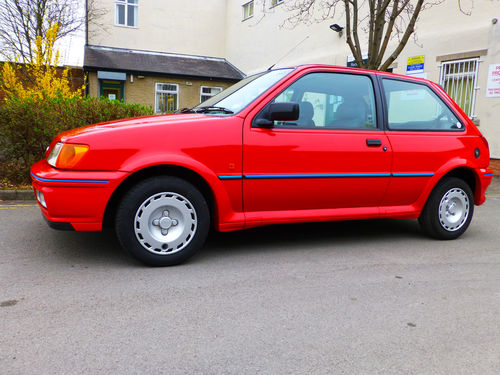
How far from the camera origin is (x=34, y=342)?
2.36 meters

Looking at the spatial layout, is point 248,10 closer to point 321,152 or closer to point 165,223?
point 321,152

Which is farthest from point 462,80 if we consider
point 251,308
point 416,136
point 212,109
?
point 251,308

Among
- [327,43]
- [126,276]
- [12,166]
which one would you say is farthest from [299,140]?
[327,43]

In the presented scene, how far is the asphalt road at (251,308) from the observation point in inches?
88.5

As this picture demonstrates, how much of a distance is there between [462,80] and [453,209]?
27.1 feet

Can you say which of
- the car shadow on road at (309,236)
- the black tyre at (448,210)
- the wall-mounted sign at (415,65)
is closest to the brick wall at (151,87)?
the wall-mounted sign at (415,65)

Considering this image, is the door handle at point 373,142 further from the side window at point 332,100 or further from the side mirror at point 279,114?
the side mirror at point 279,114

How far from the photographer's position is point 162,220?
138 inches

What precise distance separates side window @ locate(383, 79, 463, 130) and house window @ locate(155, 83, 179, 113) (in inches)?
739

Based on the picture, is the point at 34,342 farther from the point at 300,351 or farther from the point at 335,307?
the point at 335,307

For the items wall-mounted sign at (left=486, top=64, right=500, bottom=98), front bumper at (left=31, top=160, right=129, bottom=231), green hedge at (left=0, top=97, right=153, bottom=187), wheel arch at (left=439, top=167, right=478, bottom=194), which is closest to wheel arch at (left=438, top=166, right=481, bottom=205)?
wheel arch at (left=439, top=167, right=478, bottom=194)

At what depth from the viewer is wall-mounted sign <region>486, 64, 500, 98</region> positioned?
1064 centimetres

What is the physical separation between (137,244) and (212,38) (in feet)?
78.7

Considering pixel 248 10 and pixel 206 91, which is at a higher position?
pixel 248 10
